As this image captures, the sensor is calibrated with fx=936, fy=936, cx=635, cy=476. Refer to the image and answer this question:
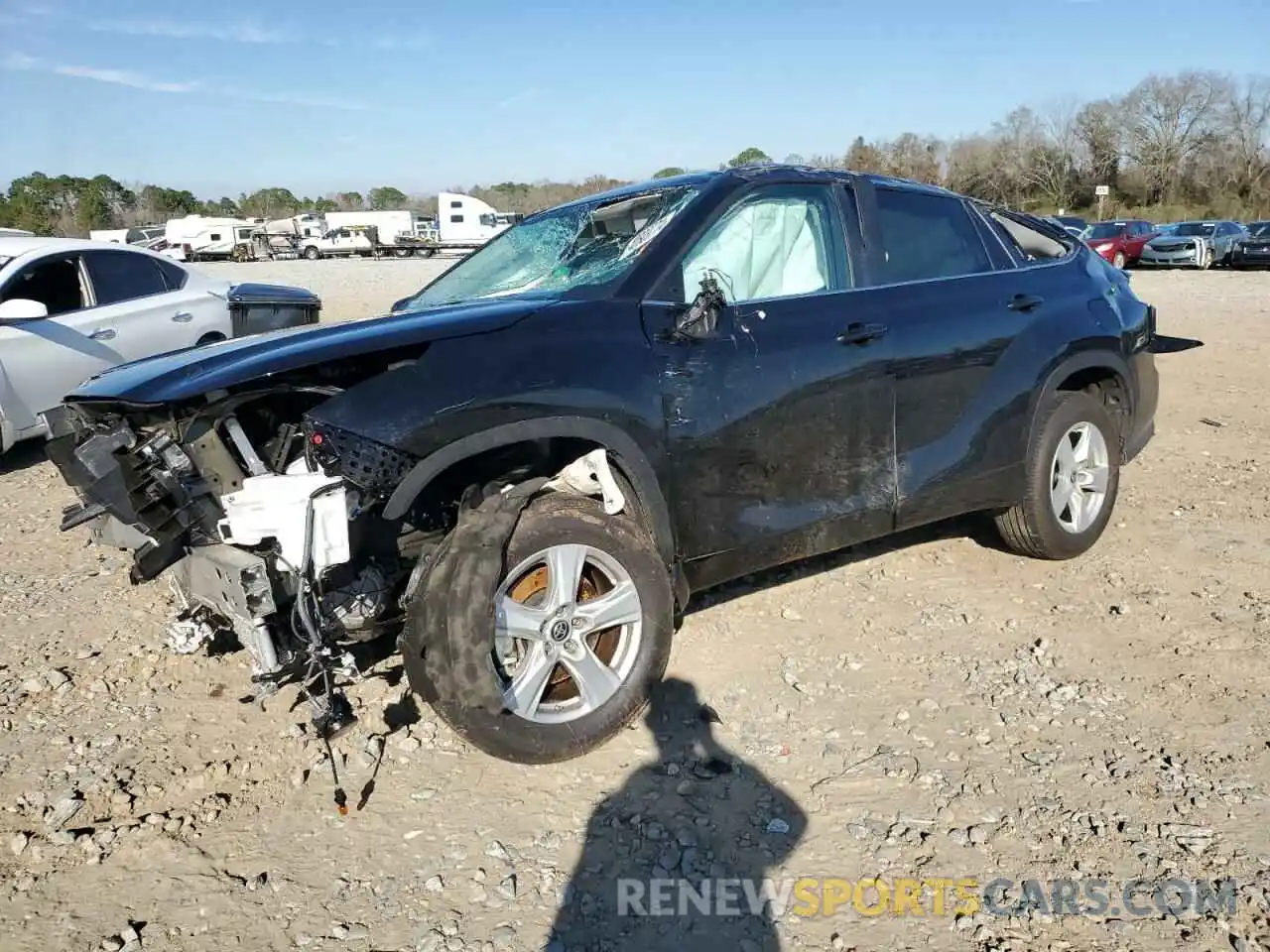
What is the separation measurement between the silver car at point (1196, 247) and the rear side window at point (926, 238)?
2516 centimetres

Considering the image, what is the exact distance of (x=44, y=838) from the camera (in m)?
2.79

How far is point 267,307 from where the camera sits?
7156 mm

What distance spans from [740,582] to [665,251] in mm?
1800

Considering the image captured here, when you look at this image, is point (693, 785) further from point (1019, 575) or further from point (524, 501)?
point (1019, 575)

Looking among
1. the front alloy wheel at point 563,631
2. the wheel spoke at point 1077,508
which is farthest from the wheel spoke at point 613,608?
the wheel spoke at point 1077,508

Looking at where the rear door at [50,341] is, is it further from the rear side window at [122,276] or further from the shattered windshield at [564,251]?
the shattered windshield at [564,251]

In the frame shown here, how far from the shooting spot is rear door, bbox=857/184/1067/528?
3.78 m

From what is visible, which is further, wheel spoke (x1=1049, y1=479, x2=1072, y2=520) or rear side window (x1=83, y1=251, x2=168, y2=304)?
rear side window (x1=83, y1=251, x2=168, y2=304)

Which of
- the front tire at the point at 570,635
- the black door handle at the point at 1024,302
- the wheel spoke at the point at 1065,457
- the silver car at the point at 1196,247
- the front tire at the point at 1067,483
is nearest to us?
the front tire at the point at 570,635

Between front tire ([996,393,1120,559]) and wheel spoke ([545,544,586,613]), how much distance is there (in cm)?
234

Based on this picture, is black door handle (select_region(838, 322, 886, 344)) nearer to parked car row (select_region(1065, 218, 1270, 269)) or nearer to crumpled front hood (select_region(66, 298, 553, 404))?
crumpled front hood (select_region(66, 298, 553, 404))

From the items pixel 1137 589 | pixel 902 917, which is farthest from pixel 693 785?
pixel 1137 589

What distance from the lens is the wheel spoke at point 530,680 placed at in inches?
115

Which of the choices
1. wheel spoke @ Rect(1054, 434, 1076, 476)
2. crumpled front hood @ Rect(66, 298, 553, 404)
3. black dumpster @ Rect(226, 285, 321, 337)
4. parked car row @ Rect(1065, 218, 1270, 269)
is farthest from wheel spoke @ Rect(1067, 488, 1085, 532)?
parked car row @ Rect(1065, 218, 1270, 269)
